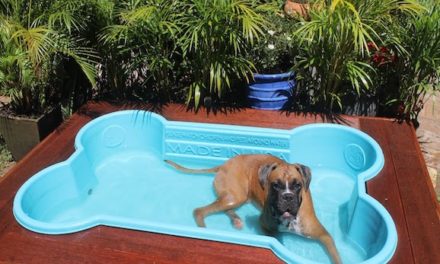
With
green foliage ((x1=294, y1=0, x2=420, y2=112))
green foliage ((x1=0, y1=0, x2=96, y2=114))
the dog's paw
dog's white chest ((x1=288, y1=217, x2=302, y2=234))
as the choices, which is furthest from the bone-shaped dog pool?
green foliage ((x1=0, y1=0, x2=96, y2=114))

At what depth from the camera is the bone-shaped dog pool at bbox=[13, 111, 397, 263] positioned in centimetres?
423

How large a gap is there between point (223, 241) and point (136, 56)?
2949 millimetres

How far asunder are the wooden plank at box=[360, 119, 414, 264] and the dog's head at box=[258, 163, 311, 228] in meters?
0.81

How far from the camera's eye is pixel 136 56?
579 cm

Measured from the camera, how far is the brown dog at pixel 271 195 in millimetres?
3734

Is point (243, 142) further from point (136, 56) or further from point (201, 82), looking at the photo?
point (136, 56)

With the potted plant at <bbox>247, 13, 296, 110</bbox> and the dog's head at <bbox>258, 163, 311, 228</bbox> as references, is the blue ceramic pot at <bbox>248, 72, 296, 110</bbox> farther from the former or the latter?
the dog's head at <bbox>258, 163, 311, 228</bbox>

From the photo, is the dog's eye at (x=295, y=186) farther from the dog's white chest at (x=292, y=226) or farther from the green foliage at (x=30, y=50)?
the green foliage at (x=30, y=50)

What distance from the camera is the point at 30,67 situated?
16.9 feet

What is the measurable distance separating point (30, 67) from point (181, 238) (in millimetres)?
2732

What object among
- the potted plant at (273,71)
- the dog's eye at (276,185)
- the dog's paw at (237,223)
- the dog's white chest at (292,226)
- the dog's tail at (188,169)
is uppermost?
the potted plant at (273,71)

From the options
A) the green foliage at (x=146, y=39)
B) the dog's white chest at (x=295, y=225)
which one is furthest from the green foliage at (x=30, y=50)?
the dog's white chest at (x=295, y=225)

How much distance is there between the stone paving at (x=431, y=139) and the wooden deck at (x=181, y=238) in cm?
58

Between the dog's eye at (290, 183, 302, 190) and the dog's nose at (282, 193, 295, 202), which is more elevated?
the dog's eye at (290, 183, 302, 190)
